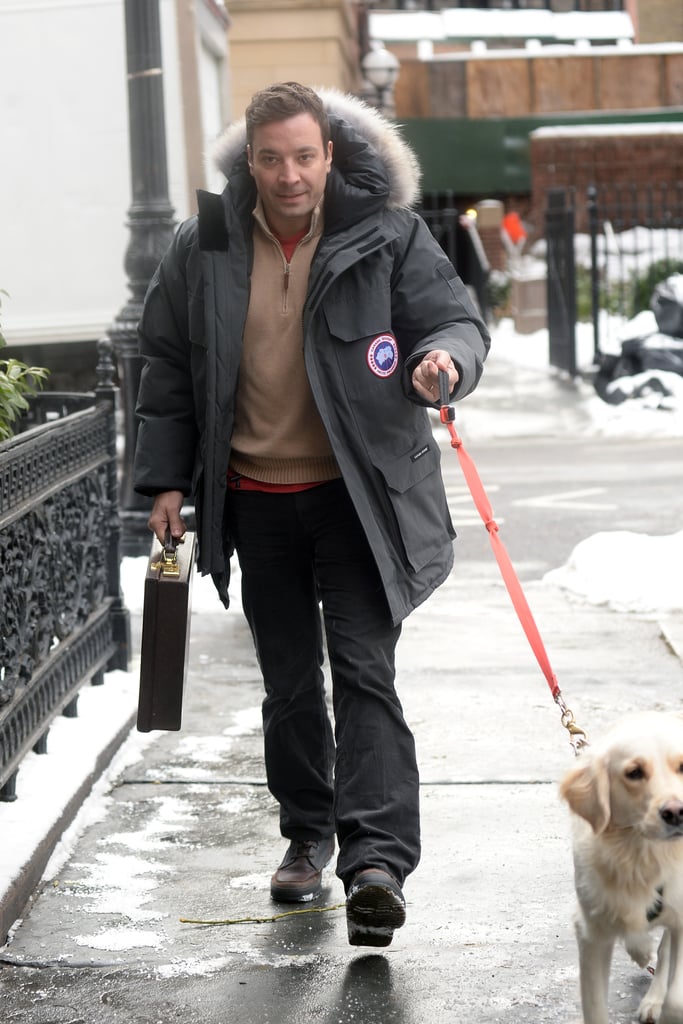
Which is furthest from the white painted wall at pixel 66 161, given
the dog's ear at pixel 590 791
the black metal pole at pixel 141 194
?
the dog's ear at pixel 590 791

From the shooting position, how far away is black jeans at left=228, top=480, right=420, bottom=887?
3953 mm

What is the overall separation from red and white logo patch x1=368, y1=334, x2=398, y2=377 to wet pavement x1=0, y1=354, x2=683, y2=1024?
1424 mm

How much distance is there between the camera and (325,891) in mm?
4355

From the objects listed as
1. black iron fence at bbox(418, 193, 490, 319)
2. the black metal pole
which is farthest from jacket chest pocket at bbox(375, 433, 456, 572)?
black iron fence at bbox(418, 193, 490, 319)

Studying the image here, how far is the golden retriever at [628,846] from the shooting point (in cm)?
300

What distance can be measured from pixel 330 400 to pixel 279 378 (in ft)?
0.53

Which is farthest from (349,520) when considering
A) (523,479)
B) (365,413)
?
(523,479)

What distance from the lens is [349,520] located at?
13.1 feet

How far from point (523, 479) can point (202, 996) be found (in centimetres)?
875

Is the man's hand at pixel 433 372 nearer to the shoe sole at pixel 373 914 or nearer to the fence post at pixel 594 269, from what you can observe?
the shoe sole at pixel 373 914

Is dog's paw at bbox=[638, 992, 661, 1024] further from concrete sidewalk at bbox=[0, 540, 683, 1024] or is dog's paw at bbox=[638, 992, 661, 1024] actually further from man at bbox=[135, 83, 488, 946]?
man at bbox=[135, 83, 488, 946]

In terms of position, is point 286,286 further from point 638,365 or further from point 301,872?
point 638,365

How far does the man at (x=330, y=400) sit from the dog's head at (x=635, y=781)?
0.84 metres

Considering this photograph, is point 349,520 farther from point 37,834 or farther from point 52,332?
point 52,332
